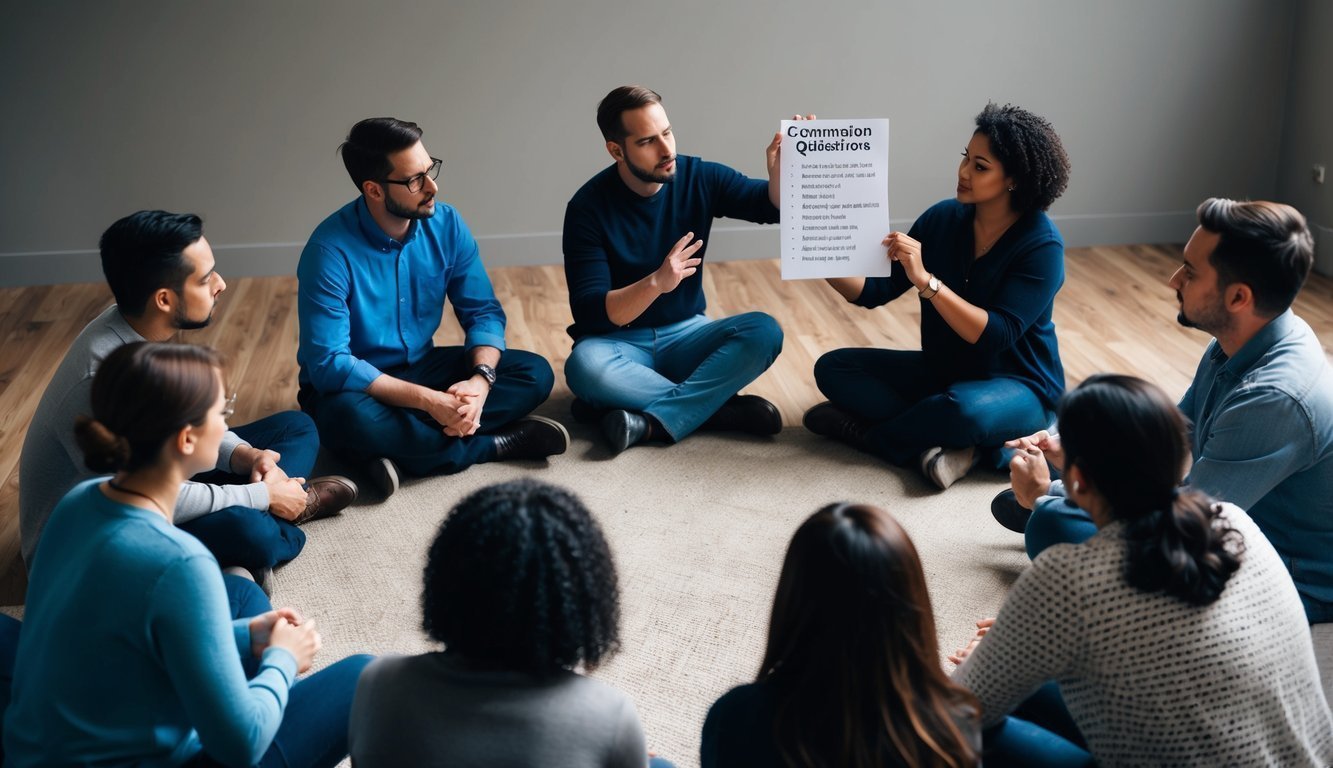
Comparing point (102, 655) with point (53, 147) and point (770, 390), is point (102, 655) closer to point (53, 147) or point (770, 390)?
point (770, 390)

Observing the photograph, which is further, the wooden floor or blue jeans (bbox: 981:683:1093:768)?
the wooden floor

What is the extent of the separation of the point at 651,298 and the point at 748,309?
1.24 meters

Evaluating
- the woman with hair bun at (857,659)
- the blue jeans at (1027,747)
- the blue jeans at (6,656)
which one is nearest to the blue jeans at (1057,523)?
the blue jeans at (1027,747)

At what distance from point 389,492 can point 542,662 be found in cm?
167

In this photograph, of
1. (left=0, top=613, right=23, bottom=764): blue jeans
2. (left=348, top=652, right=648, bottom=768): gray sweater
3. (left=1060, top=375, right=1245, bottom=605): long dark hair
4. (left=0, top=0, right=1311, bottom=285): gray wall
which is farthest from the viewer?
(left=0, top=0, right=1311, bottom=285): gray wall

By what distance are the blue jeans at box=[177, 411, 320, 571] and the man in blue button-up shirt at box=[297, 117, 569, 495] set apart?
15 centimetres

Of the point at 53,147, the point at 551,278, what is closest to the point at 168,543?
the point at 551,278

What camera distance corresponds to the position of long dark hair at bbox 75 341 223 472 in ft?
4.81

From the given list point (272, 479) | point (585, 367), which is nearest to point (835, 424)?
point (585, 367)

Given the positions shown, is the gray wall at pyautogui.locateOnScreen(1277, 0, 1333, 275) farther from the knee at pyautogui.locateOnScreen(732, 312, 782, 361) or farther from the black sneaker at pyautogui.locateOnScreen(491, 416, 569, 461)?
the black sneaker at pyautogui.locateOnScreen(491, 416, 569, 461)

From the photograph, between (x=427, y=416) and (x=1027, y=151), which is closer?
(x=1027, y=151)

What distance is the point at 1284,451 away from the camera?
75.6 inches

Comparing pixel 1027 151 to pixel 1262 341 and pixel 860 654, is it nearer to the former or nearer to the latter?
pixel 1262 341

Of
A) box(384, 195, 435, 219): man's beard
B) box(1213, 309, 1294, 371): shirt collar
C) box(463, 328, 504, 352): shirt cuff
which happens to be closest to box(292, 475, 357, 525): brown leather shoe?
box(463, 328, 504, 352): shirt cuff
